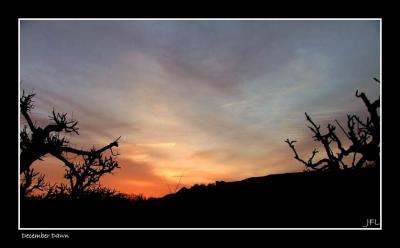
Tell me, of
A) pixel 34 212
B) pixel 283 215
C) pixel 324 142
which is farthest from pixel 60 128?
pixel 324 142

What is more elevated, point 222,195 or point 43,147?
point 43,147

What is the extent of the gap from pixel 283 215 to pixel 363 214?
5.86ft

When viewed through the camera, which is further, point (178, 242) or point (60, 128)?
point (60, 128)

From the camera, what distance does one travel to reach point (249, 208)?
8336mm

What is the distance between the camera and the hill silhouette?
732 centimetres

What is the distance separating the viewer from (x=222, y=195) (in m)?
9.70

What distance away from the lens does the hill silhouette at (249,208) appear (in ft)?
24.0

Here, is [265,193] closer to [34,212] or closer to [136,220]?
[136,220]

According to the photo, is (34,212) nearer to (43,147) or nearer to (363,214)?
(43,147)
